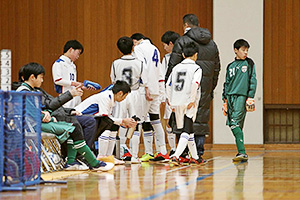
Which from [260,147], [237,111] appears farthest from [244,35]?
[237,111]

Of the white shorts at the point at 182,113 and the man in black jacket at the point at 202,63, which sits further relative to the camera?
the man in black jacket at the point at 202,63

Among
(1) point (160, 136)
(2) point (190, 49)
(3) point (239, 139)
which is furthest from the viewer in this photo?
(1) point (160, 136)

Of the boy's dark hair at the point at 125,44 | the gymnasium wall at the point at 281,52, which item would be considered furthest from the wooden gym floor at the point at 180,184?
the gymnasium wall at the point at 281,52

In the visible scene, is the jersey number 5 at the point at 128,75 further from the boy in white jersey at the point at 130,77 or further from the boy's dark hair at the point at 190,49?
the boy's dark hair at the point at 190,49

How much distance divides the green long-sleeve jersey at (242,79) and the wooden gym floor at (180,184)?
1255mm

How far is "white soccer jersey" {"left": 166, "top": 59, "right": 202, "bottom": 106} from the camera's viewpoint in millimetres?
6574

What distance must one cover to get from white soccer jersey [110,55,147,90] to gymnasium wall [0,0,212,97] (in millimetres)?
3416

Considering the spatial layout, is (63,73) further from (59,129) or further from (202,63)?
(59,129)

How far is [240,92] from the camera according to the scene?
764 cm

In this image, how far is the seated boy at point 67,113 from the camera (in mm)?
5270

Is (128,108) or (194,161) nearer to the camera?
(194,161)

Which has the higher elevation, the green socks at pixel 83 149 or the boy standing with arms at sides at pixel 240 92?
the boy standing with arms at sides at pixel 240 92

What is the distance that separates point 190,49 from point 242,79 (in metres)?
1.25

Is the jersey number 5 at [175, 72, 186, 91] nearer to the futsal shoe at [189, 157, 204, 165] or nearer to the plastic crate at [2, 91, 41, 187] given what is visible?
the futsal shoe at [189, 157, 204, 165]
